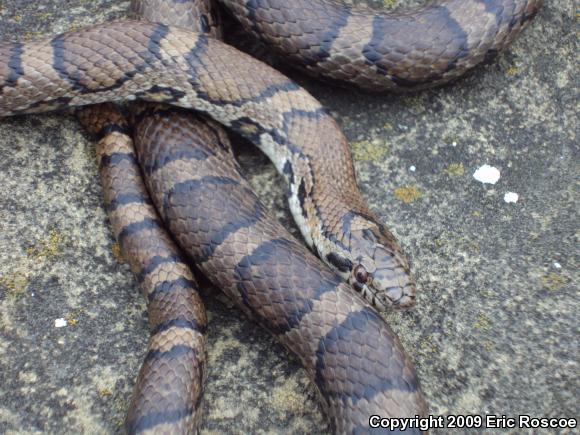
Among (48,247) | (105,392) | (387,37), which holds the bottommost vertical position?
(105,392)

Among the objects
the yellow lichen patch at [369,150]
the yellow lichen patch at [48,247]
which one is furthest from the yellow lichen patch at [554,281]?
the yellow lichen patch at [48,247]

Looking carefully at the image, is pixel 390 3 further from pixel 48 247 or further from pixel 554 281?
pixel 48 247

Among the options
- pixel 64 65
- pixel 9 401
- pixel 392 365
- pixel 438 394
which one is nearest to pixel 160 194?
pixel 64 65

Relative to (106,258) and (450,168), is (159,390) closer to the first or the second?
(106,258)

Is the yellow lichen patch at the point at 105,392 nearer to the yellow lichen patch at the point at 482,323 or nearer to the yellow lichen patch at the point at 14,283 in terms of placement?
the yellow lichen patch at the point at 14,283


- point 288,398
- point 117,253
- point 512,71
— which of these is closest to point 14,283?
point 117,253
